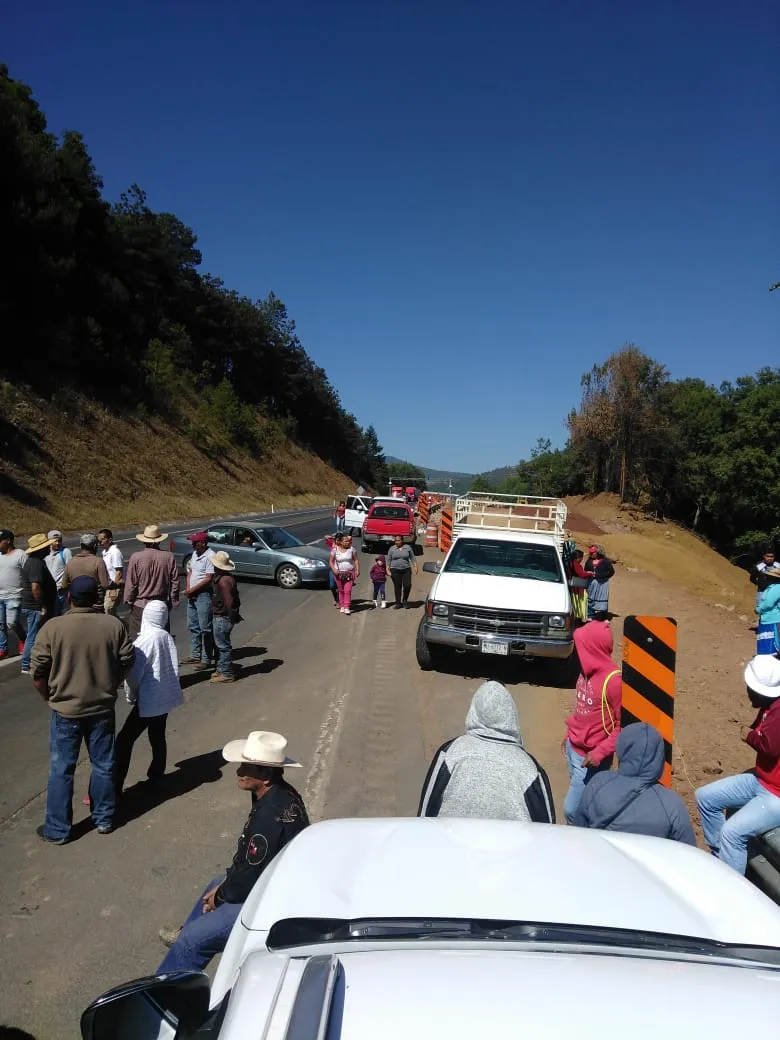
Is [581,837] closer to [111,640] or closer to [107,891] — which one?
[107,891]

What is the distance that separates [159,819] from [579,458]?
4532 centimetres

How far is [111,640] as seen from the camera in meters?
4.88

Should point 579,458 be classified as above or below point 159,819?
above

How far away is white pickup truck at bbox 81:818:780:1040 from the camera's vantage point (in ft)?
4.50

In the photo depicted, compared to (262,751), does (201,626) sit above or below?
below

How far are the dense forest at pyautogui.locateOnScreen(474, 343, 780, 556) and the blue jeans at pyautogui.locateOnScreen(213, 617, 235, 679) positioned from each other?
1458 inches

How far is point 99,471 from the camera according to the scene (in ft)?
120

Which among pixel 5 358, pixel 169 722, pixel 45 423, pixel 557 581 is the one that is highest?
pixel 5 358

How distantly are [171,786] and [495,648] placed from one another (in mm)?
4666

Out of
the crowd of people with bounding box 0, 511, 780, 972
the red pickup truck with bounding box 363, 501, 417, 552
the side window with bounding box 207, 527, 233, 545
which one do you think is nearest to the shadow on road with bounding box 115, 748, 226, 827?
the crowd of people with bounding box 0, 511, 780, 972

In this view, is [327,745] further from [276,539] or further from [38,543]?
[276,539]

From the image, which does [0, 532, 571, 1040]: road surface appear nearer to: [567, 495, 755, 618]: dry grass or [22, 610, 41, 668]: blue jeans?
[22, 610, 41, 668]: blue jeans

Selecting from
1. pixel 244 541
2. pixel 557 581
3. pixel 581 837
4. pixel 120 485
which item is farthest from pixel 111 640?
pixel 120 485

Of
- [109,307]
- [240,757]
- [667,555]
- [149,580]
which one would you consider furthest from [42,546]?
[109,307]
